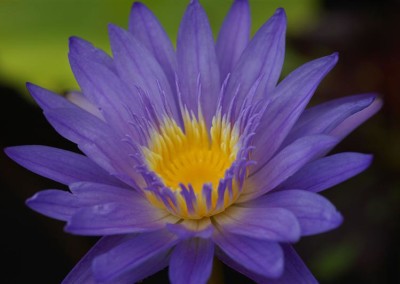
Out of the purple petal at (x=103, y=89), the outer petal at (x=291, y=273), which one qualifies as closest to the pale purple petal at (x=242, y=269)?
the outer petal at (x=291, y=273)

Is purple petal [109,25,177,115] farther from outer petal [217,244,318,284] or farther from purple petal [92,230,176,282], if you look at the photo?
outer petal [217,244,318,284]

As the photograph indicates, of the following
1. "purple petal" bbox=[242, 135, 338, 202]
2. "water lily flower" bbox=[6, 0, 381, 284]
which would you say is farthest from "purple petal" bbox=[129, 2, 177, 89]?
"purple petal" bbox=[242, 135, 338, 202]

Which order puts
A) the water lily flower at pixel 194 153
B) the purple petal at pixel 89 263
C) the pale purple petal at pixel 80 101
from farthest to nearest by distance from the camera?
the pale purple petal at pixel 80 101, the purple petal at pixel 89 263, the water lily flower at pixel 194 153

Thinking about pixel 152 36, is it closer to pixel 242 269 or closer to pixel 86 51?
pixel 86 51

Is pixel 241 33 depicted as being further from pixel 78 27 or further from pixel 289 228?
pixel 78 27

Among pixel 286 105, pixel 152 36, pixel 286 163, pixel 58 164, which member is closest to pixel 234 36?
pixel 152 36

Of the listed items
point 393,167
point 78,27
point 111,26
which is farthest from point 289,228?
point 78,27

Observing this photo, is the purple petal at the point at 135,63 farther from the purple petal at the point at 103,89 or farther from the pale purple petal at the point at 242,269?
the pale purple petal at the point at 242,269
